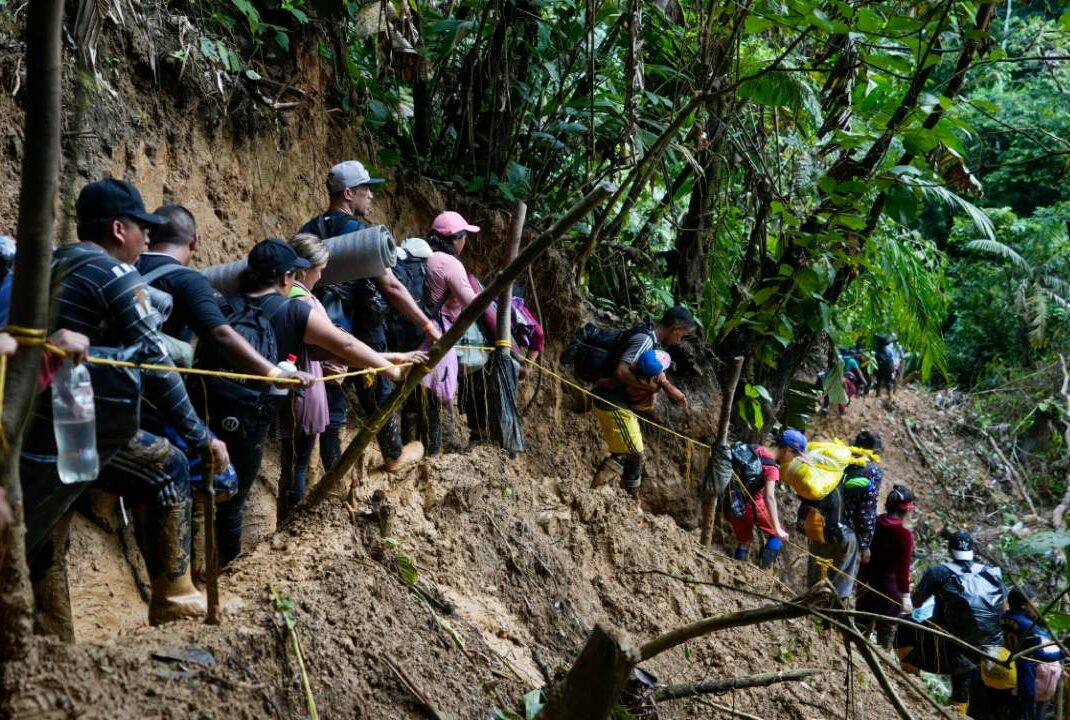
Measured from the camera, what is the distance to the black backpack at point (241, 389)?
453 centimetres

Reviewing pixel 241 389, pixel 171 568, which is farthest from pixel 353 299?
pixel 171 568

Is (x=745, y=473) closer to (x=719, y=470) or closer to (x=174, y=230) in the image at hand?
(x=719, y=470)

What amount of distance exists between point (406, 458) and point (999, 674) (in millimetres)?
5233

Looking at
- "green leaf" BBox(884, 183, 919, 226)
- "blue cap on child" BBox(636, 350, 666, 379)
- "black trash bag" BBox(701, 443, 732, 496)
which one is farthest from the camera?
"black trash bag" BBox(701, 443, 732, 496)

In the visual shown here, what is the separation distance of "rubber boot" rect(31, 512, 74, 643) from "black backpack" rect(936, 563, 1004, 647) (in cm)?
678

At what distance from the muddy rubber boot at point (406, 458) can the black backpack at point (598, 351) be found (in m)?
1.82

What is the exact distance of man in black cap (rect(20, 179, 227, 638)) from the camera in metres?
3.27

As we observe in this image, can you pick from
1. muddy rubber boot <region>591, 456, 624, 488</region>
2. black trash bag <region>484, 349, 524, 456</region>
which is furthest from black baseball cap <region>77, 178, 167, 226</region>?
muddy rubber boot <region>591, 456, 624, 488</region>

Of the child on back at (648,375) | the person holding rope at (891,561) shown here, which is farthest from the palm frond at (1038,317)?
the child on back at (648,375)

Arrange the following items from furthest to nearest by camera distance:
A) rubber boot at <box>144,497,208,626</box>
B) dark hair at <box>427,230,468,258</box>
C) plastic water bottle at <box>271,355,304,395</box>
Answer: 1. dark hair at <box>427,230,468,258</box>
2. plastic water bottle at <box>271,355,304,395</box>
3. rubber boot at <box>144,497,208,626</box>

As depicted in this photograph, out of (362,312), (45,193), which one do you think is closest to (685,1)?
(362,312)

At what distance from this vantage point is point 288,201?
25.2ft

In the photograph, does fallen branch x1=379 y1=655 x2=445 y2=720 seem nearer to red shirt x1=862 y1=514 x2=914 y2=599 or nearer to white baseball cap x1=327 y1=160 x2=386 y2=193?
white baseball cap x1=327 y1=160 x2=386 y2=193

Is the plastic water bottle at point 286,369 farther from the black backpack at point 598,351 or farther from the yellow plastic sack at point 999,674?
the yellow plastic sack at point 999,674
